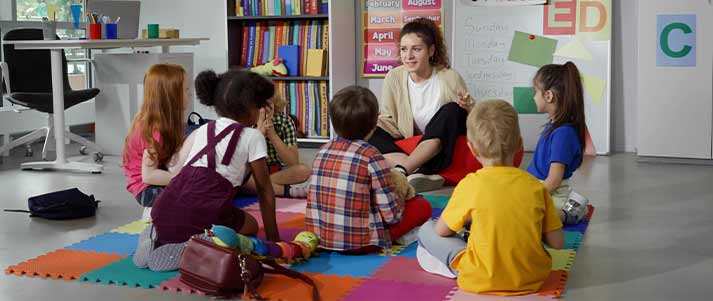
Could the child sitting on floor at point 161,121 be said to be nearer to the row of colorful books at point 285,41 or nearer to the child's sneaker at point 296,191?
the child's sneaker at point 296,191

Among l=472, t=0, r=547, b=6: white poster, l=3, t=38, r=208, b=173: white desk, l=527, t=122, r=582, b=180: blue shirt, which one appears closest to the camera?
l=527, t=122, r=582, b=180: blue shirt

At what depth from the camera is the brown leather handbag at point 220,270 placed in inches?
104

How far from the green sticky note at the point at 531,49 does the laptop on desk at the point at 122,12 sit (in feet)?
8.34

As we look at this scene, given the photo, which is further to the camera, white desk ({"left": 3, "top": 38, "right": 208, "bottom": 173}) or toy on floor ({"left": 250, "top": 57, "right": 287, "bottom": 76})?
toy on floor ({"left": 250, "top": 57, "right": 287, "bottom": 76})

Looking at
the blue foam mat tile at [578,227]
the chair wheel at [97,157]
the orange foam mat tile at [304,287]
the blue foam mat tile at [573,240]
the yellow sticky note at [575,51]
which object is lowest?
the orange foam mat tile at [304,287]

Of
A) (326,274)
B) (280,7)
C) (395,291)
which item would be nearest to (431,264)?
(395,291)

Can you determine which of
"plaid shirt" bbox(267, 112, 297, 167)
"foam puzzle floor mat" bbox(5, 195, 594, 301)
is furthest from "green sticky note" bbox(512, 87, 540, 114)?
"foam puzzle floor mat" bbox(5, 195, 594, 301)

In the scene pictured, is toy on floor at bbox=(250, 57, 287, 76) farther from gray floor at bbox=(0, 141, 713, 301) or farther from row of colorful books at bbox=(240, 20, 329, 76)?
gray floor at bbox=(0, 141, 713, 301)

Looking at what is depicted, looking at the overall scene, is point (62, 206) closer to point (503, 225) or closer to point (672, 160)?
point (503, 225)

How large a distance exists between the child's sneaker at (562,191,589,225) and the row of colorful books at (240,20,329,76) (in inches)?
115

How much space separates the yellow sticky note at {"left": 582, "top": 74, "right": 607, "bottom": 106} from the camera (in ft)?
18.9

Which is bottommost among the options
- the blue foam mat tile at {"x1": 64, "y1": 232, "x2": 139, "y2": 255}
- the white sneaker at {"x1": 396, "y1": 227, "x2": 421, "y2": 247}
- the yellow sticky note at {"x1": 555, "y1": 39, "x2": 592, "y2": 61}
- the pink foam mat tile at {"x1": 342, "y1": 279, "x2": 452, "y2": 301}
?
the pink foam mat tile at {"x1": 342, "y1": 279, "x2": 452, "y2": 301}

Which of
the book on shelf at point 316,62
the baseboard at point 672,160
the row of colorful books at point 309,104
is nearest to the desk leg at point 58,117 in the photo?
the row of colorful books at point 309,104

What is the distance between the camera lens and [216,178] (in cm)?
297
